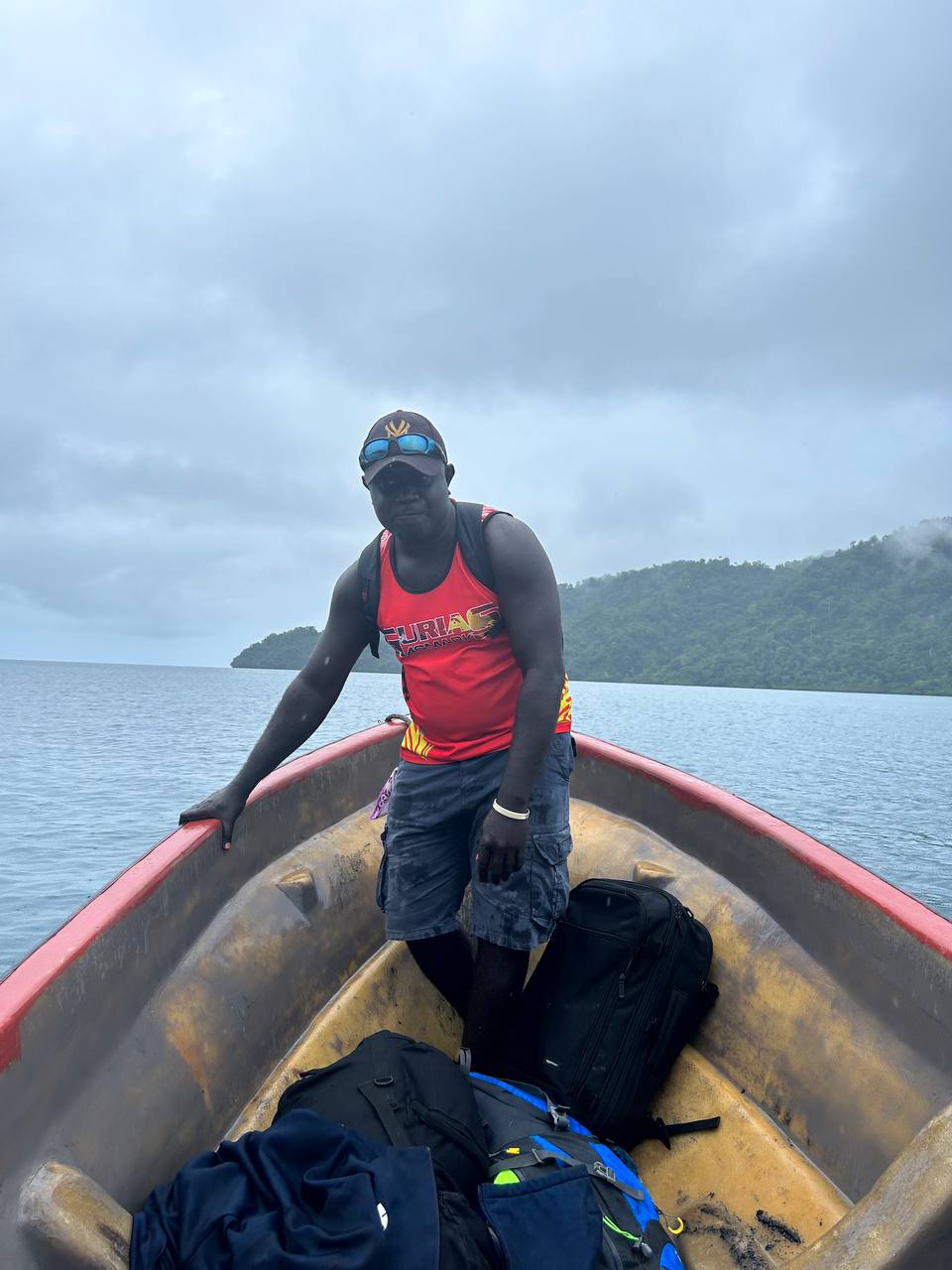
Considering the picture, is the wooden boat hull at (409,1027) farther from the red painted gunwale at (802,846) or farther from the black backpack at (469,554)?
the black backpack at (469,554)

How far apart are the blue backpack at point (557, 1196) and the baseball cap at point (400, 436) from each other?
1.72m

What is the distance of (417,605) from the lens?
8.38 ft

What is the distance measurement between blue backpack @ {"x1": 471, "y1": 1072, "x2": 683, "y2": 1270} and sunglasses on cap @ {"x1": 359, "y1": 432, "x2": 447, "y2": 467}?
1766mm

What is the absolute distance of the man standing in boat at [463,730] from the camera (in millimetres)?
2412

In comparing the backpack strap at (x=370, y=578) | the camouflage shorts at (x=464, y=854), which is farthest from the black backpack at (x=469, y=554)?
the camouflage shorts at (x=464, y=854)

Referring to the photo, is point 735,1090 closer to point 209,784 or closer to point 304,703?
point 304,703

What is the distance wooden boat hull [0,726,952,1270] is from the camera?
1.55 meters

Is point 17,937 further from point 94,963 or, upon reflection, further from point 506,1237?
point 506,1237

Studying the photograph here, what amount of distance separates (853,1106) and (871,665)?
103377 mm

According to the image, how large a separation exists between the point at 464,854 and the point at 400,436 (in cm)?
131

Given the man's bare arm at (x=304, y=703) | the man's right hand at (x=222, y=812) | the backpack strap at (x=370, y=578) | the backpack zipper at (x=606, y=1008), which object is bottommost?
the backpack zipper at (x=606, y=1008)

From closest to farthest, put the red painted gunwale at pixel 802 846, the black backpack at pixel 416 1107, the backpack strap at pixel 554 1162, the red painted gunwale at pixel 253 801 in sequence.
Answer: the red painted gunwale at pixel 253 801 → the black backpack at pixel 416 1107 → the backpack strap at pixel 554 1162 → the red painted gunwale at pixel 802 846

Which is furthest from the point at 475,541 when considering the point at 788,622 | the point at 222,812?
the point at 788,622

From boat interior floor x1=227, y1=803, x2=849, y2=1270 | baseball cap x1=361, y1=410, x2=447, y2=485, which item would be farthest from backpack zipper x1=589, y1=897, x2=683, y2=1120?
baseball cap x1=361, y1=410, x2=447, y2=485
